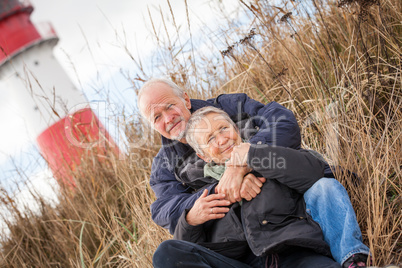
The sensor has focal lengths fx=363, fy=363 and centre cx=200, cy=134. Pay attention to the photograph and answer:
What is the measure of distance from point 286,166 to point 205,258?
0.55 meters

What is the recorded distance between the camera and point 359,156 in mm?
2139

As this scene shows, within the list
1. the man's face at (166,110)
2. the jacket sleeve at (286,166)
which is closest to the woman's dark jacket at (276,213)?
the jacket sleeve at (286,166)

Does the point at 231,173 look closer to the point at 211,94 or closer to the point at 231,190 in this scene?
the point at 231,190

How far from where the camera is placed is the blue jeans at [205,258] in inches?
60.1

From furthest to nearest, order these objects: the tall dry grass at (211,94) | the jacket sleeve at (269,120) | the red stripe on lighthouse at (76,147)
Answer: the red stripe on lighthouse at (76,147), the tall dry grass at (211,94), the jacket sleeve at (269,120)

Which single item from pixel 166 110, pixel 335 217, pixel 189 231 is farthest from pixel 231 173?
pixel 166 110

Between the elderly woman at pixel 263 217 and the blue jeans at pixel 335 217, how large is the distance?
0.04 meters

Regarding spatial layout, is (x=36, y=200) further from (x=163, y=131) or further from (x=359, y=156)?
(x=359, y=156)

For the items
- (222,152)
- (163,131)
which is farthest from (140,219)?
(222,152)

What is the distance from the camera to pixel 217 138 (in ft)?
6.18

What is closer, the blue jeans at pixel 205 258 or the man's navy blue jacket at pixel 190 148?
the blue jeans at pixel 205 258

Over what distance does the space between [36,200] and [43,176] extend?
0.25 metres

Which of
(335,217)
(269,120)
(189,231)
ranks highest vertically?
(269,120)

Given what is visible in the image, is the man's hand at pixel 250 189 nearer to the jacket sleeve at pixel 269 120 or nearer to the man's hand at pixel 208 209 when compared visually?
the man's hand at pixel 208 209
